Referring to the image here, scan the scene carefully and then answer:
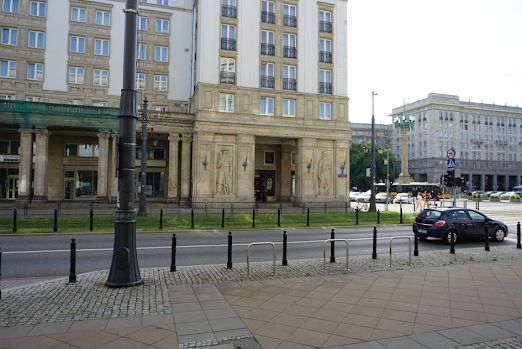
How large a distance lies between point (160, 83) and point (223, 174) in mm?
13533

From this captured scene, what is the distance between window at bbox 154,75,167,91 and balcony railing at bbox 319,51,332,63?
53.8 ft

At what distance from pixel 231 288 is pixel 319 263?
344 centimetres

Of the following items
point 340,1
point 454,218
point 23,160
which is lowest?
point 454,218

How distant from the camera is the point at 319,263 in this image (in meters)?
10.1

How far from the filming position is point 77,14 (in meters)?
34.4

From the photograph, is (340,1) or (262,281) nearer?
(262,281)

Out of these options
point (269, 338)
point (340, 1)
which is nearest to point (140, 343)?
point (269, 338)

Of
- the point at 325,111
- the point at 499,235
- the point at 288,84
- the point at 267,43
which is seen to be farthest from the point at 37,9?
the point at 499,235

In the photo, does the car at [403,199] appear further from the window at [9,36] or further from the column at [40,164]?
the window at [9,36]

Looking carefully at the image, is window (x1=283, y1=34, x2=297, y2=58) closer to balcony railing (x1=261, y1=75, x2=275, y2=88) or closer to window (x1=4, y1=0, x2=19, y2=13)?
balcony railing (x1=261, y1=75, x2=275, y2=88)

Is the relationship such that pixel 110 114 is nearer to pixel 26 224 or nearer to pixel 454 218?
pixel 26 224

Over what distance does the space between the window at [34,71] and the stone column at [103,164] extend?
9409 millimetres

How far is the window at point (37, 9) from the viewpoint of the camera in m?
33.4

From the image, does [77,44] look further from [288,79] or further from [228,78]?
[288,79]
